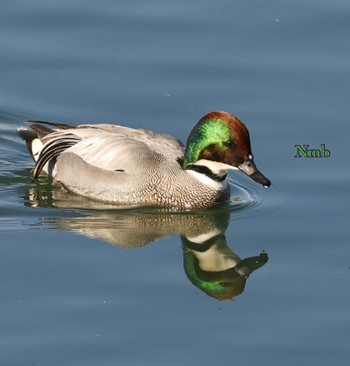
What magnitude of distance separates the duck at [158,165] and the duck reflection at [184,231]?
0.14 meters

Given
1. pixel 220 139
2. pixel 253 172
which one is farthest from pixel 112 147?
pixel 253 172

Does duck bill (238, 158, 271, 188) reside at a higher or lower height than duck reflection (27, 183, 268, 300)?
higher

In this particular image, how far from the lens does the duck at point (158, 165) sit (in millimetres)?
12477

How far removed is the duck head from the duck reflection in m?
0.55

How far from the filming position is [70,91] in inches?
561

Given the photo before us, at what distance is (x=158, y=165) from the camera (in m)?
12.9

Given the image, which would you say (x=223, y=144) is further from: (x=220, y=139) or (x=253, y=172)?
(x=253, y=172)

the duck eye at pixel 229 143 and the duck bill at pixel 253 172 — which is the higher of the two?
the duck eye at pixel 229 143

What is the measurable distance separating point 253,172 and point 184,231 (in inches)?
33.3

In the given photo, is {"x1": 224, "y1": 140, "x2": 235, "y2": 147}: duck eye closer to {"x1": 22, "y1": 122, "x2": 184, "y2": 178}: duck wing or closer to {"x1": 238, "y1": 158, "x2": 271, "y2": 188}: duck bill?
{"x1": 238, "y1": 158, "x2": 271, "y2": 188}: duck bill

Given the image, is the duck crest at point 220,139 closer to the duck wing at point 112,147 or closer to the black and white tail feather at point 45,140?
the duck wing at point 112,147

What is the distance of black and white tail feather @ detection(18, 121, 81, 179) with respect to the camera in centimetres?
1351


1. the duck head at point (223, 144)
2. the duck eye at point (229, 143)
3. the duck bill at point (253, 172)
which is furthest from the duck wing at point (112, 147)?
the duck bill at point (253, 172)

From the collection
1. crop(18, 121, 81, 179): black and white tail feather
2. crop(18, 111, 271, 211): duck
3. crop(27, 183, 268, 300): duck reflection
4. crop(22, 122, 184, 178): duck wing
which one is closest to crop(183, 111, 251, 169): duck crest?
crop(18, 111, 271, 211): duck
